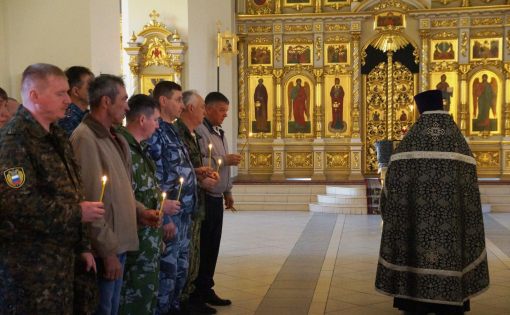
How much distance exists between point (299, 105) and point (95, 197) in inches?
501

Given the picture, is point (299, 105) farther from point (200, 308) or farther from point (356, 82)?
point (200, 308)

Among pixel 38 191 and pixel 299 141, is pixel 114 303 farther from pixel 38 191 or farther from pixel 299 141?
pixel 299 141

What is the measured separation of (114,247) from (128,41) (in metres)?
11.7

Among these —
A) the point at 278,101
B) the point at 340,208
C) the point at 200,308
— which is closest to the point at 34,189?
the point at 200,308

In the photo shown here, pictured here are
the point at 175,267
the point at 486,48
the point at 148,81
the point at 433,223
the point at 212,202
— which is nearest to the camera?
the point at 175,267

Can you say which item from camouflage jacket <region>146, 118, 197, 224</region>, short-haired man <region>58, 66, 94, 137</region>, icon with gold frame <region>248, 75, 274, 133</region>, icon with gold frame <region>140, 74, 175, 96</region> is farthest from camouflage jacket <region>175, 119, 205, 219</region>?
icon with gold frame <region>248, 75, 274, 133</region>

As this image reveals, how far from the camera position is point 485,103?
15.1 m

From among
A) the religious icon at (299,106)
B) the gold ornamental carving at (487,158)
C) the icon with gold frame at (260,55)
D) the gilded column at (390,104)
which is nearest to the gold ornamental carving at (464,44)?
the gilded column at (390,104)

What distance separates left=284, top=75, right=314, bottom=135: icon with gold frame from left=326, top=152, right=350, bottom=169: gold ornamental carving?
76cm

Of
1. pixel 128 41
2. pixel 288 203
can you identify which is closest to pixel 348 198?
pixel 288 203

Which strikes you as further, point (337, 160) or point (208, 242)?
point (337, 160)

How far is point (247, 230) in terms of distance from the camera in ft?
33.2

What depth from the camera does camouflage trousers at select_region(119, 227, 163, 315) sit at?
368cm

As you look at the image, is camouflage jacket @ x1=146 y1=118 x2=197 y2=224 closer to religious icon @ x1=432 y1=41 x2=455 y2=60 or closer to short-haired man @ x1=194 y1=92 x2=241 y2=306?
short-haired man @ x1=194 y1=92 x2=241 y2=306
